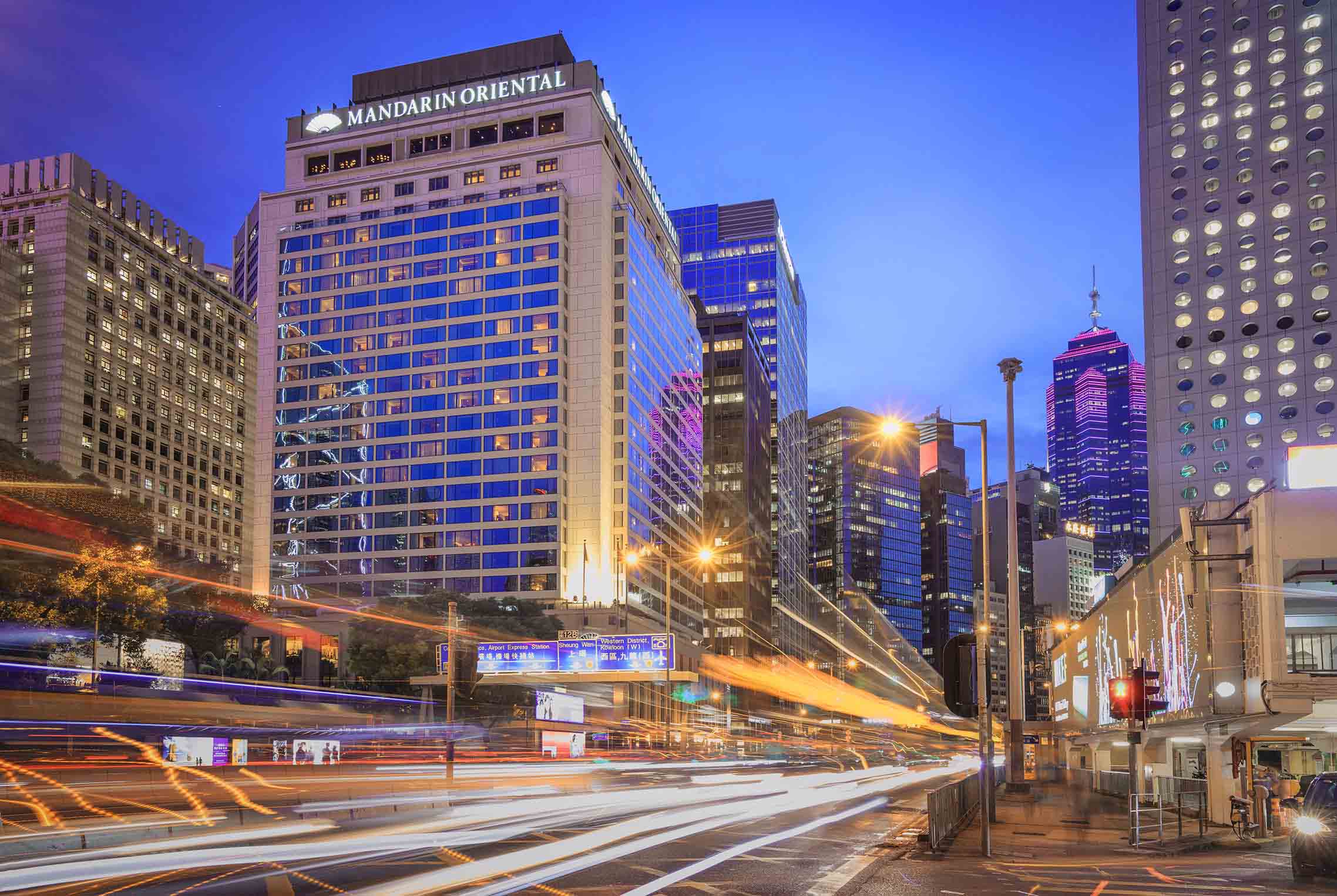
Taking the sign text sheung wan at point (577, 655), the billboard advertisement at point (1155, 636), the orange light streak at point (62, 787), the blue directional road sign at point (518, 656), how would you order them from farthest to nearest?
the blue directional road sign at point (518, 656), the sign text sheung wan at point (577, 655), the billboard advertisement at point (1155, 636), the orange light streak at point (62, 787)

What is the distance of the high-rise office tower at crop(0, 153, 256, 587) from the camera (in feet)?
473

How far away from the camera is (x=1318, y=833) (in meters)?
19.9

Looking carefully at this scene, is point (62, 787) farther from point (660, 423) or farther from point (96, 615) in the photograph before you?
point (660, 423)

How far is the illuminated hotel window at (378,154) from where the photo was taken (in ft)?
475

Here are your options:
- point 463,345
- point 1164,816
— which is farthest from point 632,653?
point 463,345

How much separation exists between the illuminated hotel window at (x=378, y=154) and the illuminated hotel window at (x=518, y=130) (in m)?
15.2

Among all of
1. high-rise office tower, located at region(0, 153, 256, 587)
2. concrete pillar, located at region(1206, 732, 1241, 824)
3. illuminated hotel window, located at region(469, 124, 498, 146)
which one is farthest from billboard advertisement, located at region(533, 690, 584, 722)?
illuminated hotel window, located at region(469, 124, 498, 146)

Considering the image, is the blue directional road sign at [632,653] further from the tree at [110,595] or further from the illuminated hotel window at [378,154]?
the illuminated hotel window at [378,154]

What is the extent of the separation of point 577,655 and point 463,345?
229 feet

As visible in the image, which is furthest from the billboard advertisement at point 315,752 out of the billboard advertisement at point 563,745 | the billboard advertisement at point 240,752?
the billboard advertisement at point 563,745

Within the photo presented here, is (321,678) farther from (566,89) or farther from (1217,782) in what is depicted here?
(1217,782)

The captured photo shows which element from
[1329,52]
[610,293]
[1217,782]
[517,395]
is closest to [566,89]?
[610,293]

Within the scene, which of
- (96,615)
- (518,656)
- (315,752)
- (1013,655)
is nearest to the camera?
(1013,655)

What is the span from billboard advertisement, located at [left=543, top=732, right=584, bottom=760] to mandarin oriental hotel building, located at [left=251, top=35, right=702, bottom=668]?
190ft
